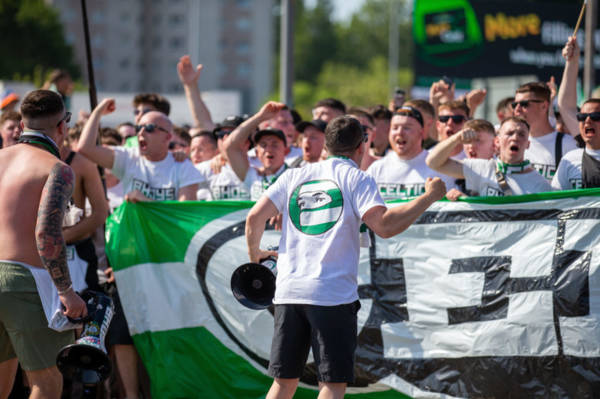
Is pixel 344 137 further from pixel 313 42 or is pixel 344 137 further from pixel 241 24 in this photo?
pixel 313 42

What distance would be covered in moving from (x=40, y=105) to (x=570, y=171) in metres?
3.91

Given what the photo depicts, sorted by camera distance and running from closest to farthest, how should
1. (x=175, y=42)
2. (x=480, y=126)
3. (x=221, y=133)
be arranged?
(x=480, y=126)
(x=221, y=133)
(x=175, y=42)

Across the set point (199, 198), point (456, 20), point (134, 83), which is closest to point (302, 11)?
point (134, 83)

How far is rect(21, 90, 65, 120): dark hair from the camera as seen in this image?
16.5 feet

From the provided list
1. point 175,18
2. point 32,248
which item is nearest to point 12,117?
point 32,248

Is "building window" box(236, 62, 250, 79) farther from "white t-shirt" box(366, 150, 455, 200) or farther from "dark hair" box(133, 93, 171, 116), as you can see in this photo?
"white t-shirt" box(366, 150, 455, 200)

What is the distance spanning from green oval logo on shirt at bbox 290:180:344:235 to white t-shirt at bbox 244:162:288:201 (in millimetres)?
1948

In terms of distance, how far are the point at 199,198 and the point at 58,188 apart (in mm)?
3237

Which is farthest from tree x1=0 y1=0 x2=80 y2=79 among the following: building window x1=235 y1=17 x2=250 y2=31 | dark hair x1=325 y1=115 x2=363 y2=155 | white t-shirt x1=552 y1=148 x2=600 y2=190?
dark hair x1=325 y1=115 x2=363 y2=155

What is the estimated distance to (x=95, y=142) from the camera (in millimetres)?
7000

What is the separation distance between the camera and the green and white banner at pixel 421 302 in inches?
230

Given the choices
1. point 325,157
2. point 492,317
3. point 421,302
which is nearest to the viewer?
point 492,317

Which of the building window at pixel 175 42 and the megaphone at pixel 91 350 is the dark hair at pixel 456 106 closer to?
the megaphone at pixel 91 350

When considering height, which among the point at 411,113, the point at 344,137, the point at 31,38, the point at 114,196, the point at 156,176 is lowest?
the point at 114,196
